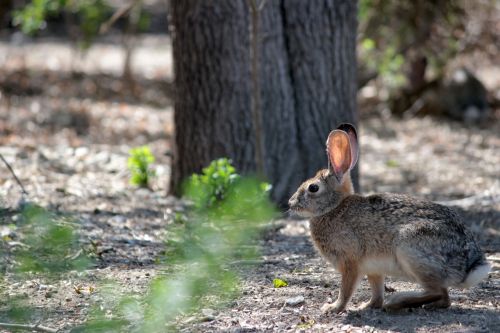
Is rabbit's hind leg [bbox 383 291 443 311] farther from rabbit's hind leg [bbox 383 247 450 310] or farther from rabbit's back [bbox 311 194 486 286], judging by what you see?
rabbit's back [bbox 311 194 486 286]

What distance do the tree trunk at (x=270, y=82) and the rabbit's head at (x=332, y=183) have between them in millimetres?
2381

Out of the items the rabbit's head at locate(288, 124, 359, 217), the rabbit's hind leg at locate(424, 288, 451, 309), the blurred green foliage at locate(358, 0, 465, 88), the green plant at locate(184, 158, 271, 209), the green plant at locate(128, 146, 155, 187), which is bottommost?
the rabbit's hind leg at locate(424, 288, 451, 309)

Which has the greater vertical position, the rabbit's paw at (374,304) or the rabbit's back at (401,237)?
the rabbit's back at (401,237)

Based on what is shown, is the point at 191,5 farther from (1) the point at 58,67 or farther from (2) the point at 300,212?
(1) the point at 58,67

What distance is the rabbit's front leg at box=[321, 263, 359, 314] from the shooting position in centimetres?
477

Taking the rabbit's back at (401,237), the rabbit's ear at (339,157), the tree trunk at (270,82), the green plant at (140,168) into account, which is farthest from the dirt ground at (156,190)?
the rabbit's ear at (339,157)

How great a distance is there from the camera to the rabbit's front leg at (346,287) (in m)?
4.77

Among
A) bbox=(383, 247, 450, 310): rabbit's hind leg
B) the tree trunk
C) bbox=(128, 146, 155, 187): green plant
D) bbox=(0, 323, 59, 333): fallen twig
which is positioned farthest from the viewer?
bbox=(128, 146, 155, 187): green plant

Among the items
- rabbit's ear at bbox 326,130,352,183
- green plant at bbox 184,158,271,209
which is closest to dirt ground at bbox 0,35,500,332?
green plant at bbox 184,158,271,209

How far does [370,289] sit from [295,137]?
2.68 metres

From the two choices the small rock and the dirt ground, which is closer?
the dirt ground

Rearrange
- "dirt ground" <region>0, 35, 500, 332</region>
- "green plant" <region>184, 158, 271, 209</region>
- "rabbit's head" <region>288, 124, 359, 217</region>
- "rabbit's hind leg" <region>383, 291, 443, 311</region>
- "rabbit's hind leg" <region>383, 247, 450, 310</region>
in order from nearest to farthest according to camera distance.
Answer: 1. "rabbit's hind leg" <region>383, 247, 450, 310</region>
2. "rabbit's hind leg" <region>383, 291, 443, 311</region>
3. "dirt ground" <region>0, 35, 500, 332</region>
4. "rabbit's head" <region>288, 124, 359, 217</region>
5. "green plant" <region>184, 158, 271, 209</region>

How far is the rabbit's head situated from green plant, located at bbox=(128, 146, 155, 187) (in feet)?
11.2

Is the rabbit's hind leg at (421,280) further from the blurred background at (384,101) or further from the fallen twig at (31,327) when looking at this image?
the blurred background at (384,101)
